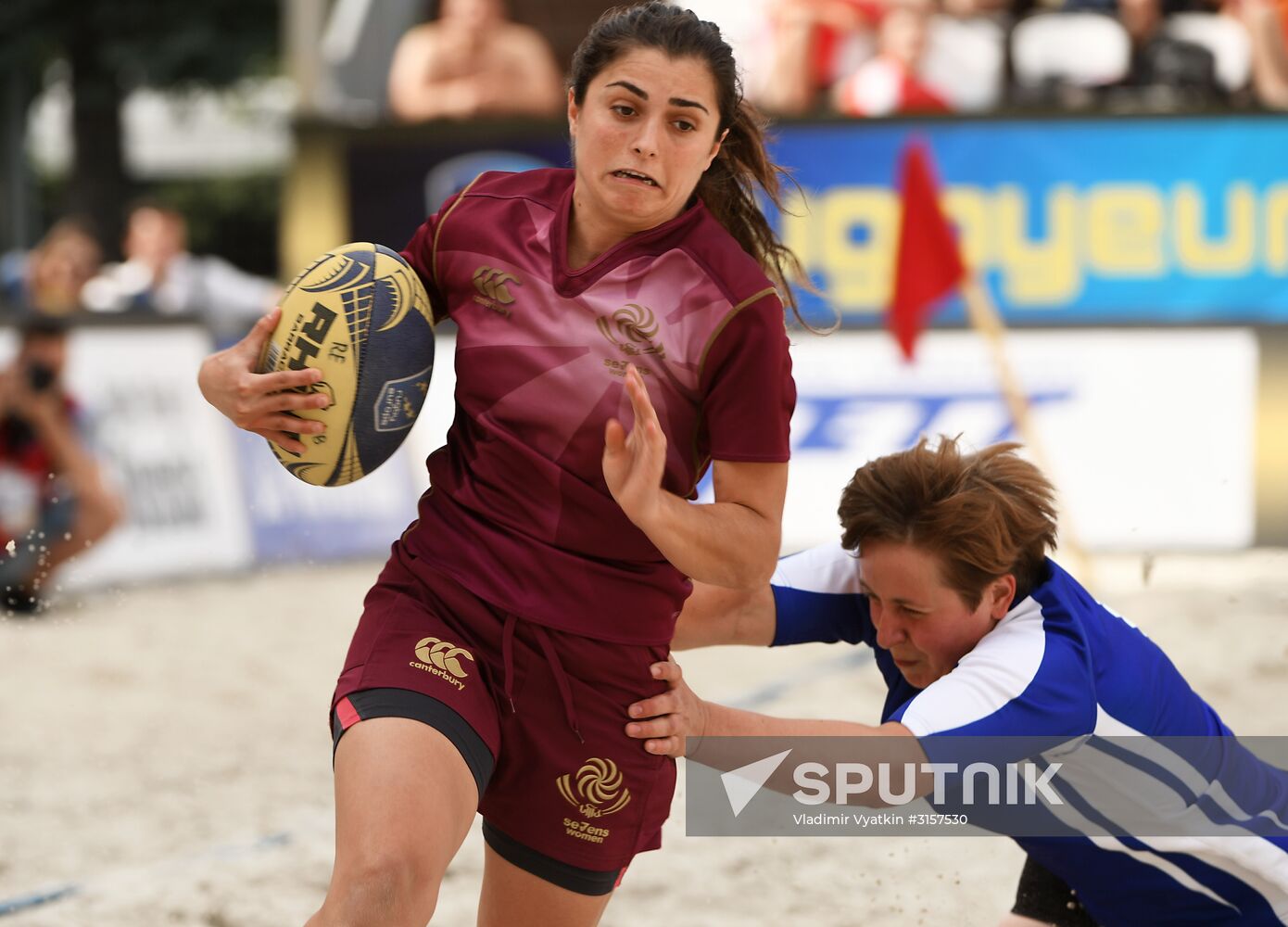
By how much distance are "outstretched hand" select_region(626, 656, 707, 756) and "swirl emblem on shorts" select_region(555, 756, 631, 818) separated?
2.8 inches

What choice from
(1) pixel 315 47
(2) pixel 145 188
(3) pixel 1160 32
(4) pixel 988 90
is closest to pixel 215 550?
(1) pixel 315 47

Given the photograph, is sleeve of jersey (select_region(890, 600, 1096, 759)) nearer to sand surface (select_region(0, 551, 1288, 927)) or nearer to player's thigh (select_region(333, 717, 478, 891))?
player's thigh (select_region(333, 717, 478, 891))

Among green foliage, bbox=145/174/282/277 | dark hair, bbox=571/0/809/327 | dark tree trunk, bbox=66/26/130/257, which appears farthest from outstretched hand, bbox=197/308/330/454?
dark tree trunk, bbox=66/26/130/257

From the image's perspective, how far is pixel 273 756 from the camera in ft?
17.7

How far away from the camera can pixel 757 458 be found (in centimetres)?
240

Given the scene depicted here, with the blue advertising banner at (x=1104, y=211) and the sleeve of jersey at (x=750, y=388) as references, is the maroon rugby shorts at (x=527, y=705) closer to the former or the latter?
the sleeve of jersey at (x=750, y=388)

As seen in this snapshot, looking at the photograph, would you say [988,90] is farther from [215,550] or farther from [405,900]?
[405,900]

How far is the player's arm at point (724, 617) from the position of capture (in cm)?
296

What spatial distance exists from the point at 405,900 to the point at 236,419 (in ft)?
2.90

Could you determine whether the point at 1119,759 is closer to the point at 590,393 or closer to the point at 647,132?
the point at 590,393

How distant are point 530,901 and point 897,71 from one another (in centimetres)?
734

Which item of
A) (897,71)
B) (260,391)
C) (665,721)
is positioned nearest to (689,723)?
(665,721)

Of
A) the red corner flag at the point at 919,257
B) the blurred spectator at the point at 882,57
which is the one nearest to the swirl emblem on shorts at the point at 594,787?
the red corner flag at the point at 919,257

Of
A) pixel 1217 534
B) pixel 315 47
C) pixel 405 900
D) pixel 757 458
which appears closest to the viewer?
pixel 405 900
